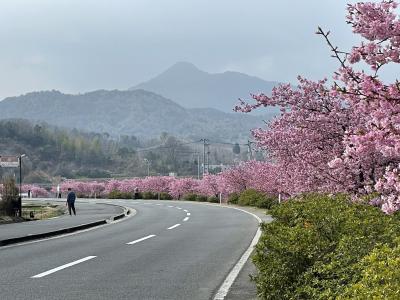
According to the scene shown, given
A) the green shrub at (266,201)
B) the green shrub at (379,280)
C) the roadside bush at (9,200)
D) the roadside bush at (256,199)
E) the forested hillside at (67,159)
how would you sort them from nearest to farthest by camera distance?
the green shrub at (379,280) < the roadside bush at (9,200) < the green shrub at (266,201) < the roadside bush at (256,199) < the forested hillside at (67,159)

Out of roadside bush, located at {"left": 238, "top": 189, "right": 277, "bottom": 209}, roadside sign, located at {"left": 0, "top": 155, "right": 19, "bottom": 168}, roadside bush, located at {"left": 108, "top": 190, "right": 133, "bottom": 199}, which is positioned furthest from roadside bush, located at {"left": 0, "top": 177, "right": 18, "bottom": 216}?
roadside bush, located at {"left": 108, "top": 190, "right": 133, "bottom": 199}

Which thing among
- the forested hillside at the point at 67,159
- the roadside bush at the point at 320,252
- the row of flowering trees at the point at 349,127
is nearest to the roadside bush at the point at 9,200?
the row of flowering trees at the point at 349,127

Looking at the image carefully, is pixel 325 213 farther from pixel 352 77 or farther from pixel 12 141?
pixel 12 141

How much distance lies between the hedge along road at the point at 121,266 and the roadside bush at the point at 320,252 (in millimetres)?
1924

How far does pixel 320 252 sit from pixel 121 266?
19.2 feet

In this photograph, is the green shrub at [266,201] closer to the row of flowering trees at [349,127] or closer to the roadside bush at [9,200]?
the roadside bush at [9,200]

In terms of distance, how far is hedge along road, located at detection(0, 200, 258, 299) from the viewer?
318 inches

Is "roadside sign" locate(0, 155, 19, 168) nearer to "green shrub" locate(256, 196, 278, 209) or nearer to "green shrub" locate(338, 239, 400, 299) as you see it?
"green shrub" locate(256, 196, 278, 209)

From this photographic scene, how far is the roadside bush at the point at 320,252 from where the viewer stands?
4.70 meters

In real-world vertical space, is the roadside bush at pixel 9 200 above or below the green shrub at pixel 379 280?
below

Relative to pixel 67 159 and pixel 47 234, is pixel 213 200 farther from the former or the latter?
pixel 67 159

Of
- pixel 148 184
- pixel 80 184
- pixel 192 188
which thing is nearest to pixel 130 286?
pixel 192 188

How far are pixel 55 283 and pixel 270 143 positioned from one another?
694cm

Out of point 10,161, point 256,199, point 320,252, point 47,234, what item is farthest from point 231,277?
point 256,199
